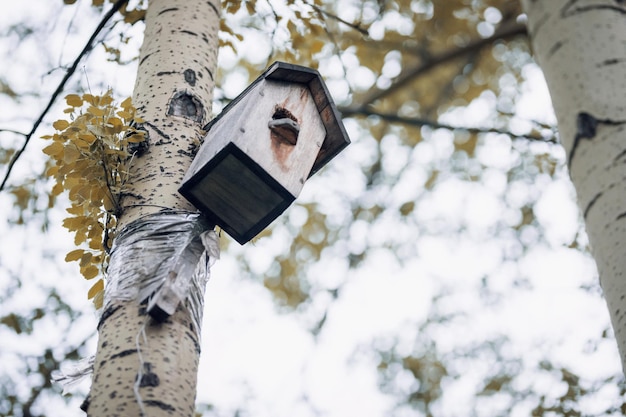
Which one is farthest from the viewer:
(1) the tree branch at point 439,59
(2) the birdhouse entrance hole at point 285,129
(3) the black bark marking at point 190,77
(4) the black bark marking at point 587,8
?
(1) the tree branch at point 439,59

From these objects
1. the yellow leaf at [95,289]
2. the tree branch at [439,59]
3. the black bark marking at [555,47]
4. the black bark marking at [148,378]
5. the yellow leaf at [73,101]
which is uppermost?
the tree branch at [439,59]

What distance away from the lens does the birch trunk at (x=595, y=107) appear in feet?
4.46

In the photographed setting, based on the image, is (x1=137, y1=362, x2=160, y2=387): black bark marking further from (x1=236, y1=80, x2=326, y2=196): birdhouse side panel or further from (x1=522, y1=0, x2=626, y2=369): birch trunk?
(x1=522, y1=0, x2=626, y2=369): birch trunk

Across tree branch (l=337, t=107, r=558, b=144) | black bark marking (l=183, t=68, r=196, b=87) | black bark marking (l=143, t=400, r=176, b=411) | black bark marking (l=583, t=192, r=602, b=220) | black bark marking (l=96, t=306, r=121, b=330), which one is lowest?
black bark marking (l=143, t=400, r=176, b=411)

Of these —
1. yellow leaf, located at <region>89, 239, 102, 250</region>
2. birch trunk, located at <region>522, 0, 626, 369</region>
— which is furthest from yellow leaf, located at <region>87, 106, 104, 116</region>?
birch trunk, located at <region>522, 0, 626, 369</region>

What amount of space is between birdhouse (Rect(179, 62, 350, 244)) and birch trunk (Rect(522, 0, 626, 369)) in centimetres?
79

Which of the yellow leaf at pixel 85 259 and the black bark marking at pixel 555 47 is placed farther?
the yellow leaf at pixel 85 259

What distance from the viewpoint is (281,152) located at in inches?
81.9

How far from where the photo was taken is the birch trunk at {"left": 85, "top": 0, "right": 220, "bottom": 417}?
150 cm

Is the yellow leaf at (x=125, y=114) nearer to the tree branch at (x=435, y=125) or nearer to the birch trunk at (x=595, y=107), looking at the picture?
the birch trunk at (x=595, y=107)

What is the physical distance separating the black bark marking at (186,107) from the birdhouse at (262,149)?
0.06 m

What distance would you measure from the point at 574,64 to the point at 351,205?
15.8ft

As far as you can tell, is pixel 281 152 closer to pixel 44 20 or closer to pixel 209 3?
pixel 209 3

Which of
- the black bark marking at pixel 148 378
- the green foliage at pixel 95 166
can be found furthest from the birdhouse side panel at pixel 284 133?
the black bark marking at pixel 148 378
